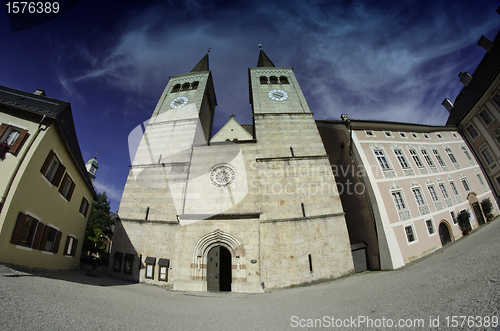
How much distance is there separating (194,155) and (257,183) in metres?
6.49

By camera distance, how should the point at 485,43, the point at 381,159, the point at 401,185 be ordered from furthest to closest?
the point at 485,43 → the point at 381,159 → the point at 401,185

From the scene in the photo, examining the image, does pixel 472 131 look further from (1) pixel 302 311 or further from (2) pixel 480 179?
(1) pixel 302 311

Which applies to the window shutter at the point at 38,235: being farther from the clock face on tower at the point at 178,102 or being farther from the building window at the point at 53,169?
the clock face on tower at the point at 178,102

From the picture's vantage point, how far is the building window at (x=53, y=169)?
978cm

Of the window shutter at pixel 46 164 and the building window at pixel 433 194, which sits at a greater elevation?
the window shutter at pixel 46 164

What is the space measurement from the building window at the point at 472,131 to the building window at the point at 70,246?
130 feet

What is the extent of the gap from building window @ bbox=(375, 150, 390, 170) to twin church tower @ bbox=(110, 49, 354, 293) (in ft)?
16.2

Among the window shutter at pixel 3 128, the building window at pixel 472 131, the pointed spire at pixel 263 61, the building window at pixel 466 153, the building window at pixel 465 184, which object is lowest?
the building window at pixel 465 184

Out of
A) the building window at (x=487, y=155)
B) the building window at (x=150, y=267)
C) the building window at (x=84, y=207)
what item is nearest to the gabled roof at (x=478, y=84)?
the building window at (x=487, y=155)

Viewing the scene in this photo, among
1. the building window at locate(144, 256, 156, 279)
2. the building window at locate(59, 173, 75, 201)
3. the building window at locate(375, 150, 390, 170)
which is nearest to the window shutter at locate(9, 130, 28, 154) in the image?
the building window at locate(59, 173, 75, 201)

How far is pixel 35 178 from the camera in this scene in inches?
359

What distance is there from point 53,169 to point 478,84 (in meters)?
40.7

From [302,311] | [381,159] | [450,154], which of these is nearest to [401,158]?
[381,159]

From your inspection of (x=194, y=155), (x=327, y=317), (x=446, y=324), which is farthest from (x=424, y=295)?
(x=194, y=155)
